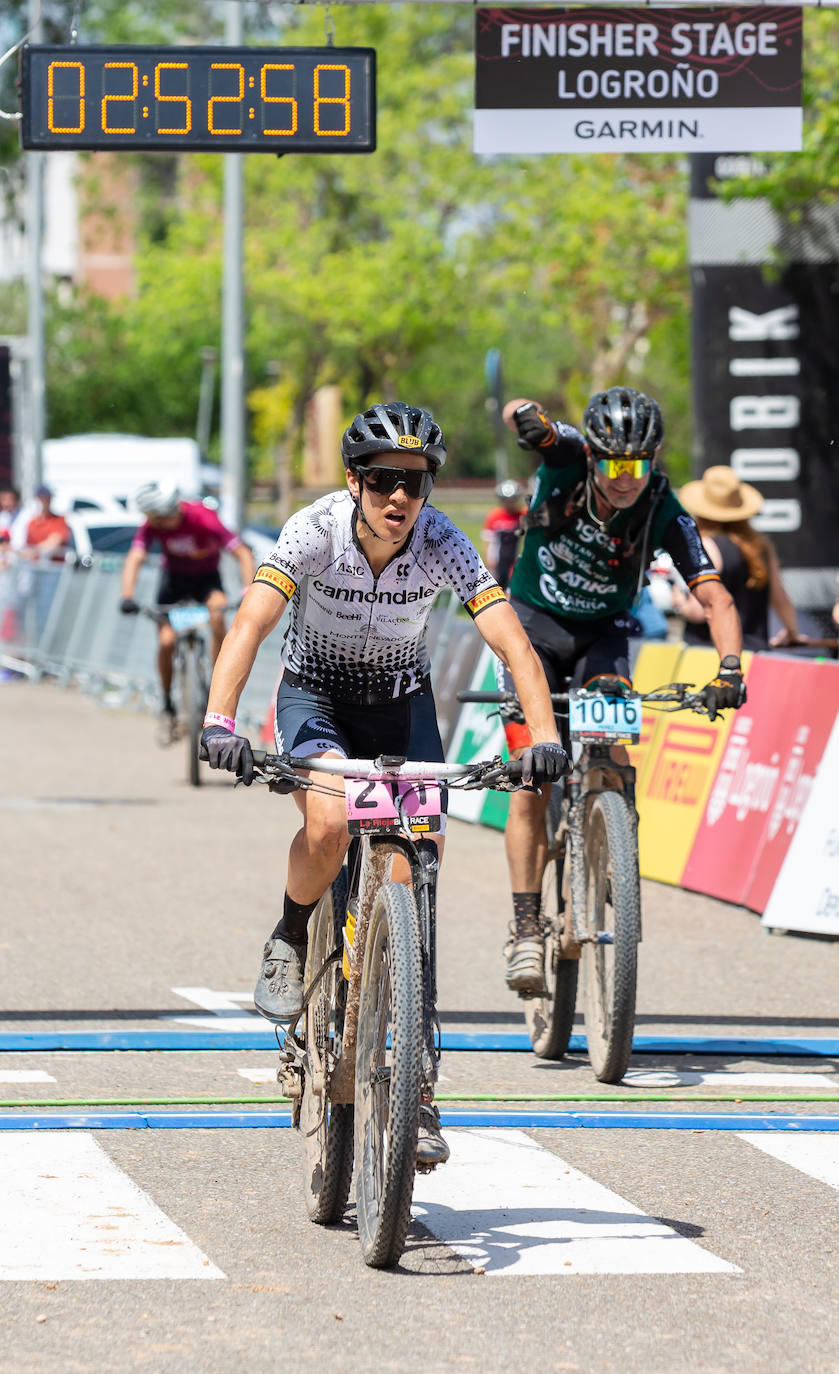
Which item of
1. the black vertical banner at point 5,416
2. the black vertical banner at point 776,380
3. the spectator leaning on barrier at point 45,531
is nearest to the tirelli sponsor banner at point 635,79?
the black vertical banner at point 776,380

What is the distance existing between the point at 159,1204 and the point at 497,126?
4.93m

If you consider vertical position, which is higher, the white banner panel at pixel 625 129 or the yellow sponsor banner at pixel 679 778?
the white banner panel at pixel 625 129

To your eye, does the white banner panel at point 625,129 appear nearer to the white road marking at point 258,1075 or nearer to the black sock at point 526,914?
the black sock at point 526,914

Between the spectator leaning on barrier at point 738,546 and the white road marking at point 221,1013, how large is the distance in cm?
415

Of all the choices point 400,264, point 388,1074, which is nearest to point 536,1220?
point 388,1074

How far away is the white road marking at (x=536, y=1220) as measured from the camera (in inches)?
209

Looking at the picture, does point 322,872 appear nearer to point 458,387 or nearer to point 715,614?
point 715,614

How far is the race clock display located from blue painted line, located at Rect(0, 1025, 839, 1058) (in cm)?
315

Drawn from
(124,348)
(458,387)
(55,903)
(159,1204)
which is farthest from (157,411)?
(159,1204)

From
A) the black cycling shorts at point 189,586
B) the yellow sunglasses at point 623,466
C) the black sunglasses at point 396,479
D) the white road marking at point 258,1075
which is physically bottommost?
the white road marking at point 258,1075

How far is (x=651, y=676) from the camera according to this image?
1284 cm

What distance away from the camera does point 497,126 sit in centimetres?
916

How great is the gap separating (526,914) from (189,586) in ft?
30.0

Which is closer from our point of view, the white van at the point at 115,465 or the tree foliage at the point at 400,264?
the white van at the point at 115,465
